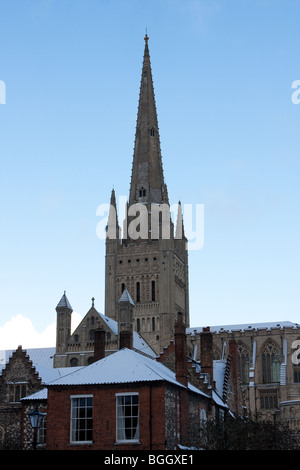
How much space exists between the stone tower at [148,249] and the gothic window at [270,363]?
504 inches

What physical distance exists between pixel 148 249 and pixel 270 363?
79.1 feet

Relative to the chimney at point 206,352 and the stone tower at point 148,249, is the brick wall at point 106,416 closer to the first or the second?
the chimney at point 206,352

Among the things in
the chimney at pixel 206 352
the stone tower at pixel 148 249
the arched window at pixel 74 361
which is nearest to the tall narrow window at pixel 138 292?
the stone tower at pixel 148 249

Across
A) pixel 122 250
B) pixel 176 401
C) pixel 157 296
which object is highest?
pixel 122 250

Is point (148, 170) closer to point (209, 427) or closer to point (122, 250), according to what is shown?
point (122, 250)

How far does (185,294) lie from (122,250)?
12.0 m

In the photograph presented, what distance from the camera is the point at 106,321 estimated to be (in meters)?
82.6

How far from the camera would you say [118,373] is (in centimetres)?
3262

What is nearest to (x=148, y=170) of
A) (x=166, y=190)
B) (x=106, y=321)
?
(x=166, y=190)

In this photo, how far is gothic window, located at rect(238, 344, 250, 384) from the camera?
94500mm

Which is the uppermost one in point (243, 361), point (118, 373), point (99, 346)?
point (243, 361)

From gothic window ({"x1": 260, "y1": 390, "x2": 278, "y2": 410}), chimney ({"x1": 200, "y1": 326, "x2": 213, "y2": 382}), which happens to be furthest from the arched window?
chimney ({"x1": 200, "y1": 326, "x2": 213, "y2": 382})

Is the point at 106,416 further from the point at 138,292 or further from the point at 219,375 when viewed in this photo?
the point at 138,292

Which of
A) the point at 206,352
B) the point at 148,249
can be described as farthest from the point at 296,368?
the point at 206,352
